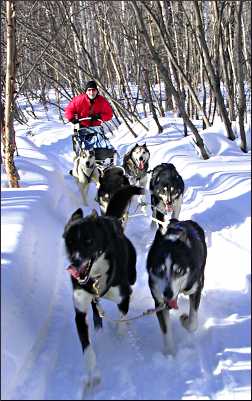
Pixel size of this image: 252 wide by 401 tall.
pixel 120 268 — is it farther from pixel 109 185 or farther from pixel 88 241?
pixel 109 185

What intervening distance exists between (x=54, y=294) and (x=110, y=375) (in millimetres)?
1173

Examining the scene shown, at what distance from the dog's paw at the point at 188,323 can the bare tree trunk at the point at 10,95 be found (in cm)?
331

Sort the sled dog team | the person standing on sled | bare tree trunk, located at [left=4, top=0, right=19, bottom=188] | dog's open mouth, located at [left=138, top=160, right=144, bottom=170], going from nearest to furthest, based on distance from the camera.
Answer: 1. the sled dog team
2. bare tree trunk, located at [left=4, top=0, right=19, bottom=188]
3. dog's open mouth, located at [left=138, top=160, right=144, bottom=170]
4. the person standing on sled

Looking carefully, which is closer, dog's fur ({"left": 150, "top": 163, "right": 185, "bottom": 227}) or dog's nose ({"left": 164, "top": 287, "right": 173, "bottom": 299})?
dog's nose ({"left": 164, "top": 287, "right": 173, "bottom": 299})

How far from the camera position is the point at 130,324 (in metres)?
3.47

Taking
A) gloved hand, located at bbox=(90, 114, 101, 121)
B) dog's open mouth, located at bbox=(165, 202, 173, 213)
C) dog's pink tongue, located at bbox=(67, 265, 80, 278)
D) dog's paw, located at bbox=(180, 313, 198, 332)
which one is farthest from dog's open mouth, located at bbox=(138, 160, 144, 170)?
dog's pink tongue, located at bbox=(67, 265, 80, 278)

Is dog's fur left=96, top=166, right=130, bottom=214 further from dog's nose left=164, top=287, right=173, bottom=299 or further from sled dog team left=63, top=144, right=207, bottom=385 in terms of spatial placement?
dog's nose left=164, top=287, right=173, bottom=299

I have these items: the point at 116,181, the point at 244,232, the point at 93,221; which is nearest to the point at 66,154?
the point at 116,181

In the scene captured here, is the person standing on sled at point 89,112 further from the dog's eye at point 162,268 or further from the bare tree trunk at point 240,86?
the dog's eye at point 162,268

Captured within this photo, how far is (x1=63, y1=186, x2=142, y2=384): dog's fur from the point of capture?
8.96 ft

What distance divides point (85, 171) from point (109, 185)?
1.39 meters

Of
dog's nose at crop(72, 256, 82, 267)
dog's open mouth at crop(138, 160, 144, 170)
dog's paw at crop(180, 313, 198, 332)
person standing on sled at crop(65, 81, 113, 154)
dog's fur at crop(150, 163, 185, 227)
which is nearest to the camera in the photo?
dog's nose at crop(72, 256, 82, 267)

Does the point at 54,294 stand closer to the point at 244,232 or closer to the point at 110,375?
the point at 110,375

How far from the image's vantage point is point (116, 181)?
544 cm
